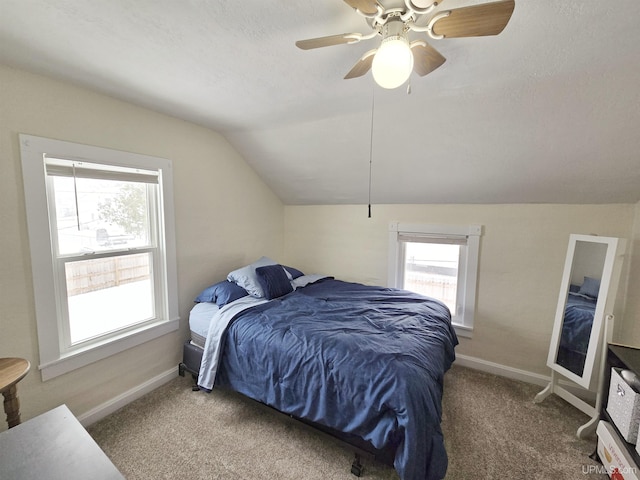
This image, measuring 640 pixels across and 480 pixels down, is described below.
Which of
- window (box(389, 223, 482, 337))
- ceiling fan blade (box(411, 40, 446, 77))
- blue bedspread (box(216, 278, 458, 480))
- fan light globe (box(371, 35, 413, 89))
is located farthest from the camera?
window (box(389, 223, 482, 337))

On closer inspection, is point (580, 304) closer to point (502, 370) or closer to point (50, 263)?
point (502, 370)

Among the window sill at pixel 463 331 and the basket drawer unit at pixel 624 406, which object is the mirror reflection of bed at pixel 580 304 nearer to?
the basket drawer unit at pixel 624 406

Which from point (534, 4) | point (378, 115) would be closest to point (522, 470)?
point (534, 4)

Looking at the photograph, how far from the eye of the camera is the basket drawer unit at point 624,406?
5.06ft

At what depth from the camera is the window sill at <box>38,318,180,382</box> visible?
184 centimetres

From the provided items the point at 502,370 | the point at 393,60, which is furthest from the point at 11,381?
the point at 502,370

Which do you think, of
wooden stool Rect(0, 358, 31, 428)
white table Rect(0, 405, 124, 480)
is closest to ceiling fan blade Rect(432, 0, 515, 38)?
white table Rect(0, 405, 124, 480)

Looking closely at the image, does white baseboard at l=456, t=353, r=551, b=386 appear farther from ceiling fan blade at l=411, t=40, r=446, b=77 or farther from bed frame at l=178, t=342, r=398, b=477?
ceiling fan blade at l=411, t=40, r=446, b=77

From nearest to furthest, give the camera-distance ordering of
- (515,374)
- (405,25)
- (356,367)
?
1. (405,25)
2. (356,367)
3. (515,374)

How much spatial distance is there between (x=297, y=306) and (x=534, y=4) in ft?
7.49

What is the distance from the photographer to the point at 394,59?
107cm

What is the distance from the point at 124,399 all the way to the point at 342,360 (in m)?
1.86

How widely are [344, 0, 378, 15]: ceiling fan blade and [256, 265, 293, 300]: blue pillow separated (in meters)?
2.18

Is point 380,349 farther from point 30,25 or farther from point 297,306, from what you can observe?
point 30,25
